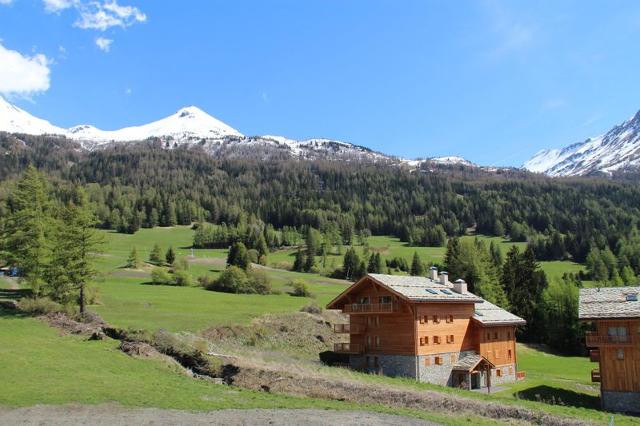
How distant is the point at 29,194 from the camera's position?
54.6 meters

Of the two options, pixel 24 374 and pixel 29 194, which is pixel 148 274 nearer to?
pixel 29 194

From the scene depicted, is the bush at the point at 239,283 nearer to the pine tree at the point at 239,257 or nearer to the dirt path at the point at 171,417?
the pine tree at the point at 239,257

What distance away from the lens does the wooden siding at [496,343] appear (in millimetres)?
56453

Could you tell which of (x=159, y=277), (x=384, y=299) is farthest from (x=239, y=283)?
(x=384, y=299)

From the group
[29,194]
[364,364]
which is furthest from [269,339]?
[29,194]

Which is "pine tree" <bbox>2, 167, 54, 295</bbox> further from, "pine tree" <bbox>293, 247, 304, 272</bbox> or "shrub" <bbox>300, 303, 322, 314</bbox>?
"pine tree" <bbox>293, 247, 304, 272</bbox>

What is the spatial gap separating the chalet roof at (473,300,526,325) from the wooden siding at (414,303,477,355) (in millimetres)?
1395

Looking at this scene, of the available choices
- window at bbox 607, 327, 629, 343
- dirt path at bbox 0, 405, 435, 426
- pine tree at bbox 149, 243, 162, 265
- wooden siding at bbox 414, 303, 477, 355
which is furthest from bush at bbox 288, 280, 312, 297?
dirt path at bbox 0, 405, 435, 426

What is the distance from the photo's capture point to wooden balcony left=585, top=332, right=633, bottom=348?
41844 mm

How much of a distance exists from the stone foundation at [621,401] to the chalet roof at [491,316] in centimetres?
1518

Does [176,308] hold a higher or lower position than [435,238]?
lower

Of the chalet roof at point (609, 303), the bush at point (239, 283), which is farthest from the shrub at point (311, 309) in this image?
the chalet roof at point (609, 303)

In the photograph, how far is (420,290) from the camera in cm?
5369

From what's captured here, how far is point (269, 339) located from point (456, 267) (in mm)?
47151
